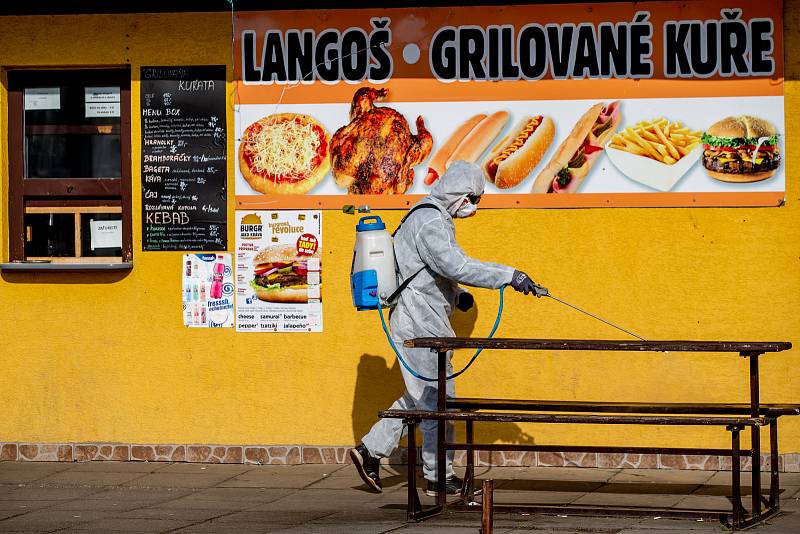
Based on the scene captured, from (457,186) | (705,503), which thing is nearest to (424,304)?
(457,186)

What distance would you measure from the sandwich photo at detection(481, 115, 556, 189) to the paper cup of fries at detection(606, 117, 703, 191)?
0.48m

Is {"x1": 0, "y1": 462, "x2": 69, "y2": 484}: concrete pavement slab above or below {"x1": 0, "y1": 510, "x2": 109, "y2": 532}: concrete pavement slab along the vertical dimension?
above

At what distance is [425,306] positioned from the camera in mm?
8508

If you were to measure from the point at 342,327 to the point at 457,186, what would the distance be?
1.67 meters

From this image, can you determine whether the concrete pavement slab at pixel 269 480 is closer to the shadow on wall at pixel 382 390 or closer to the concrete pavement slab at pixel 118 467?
the shadow on wall at pixel 382 390

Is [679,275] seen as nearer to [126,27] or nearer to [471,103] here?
[471,103]

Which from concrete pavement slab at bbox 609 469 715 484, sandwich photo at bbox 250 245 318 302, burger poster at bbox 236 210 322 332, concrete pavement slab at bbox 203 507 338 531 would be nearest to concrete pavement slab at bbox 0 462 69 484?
burger poster at bbox 236 210 322 332

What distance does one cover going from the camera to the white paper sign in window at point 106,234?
32.7 ft

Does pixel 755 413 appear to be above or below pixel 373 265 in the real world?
below

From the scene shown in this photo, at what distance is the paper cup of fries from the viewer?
932 centimetres

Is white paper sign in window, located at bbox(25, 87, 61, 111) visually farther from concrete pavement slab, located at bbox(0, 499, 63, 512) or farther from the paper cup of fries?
the paper cup of fries

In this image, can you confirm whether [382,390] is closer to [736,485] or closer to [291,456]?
[291,456]

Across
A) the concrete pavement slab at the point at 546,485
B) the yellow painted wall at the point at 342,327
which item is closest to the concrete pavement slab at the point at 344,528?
the concrete pavement slab at the point at 546,485

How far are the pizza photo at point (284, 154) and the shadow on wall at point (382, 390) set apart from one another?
1329mm
